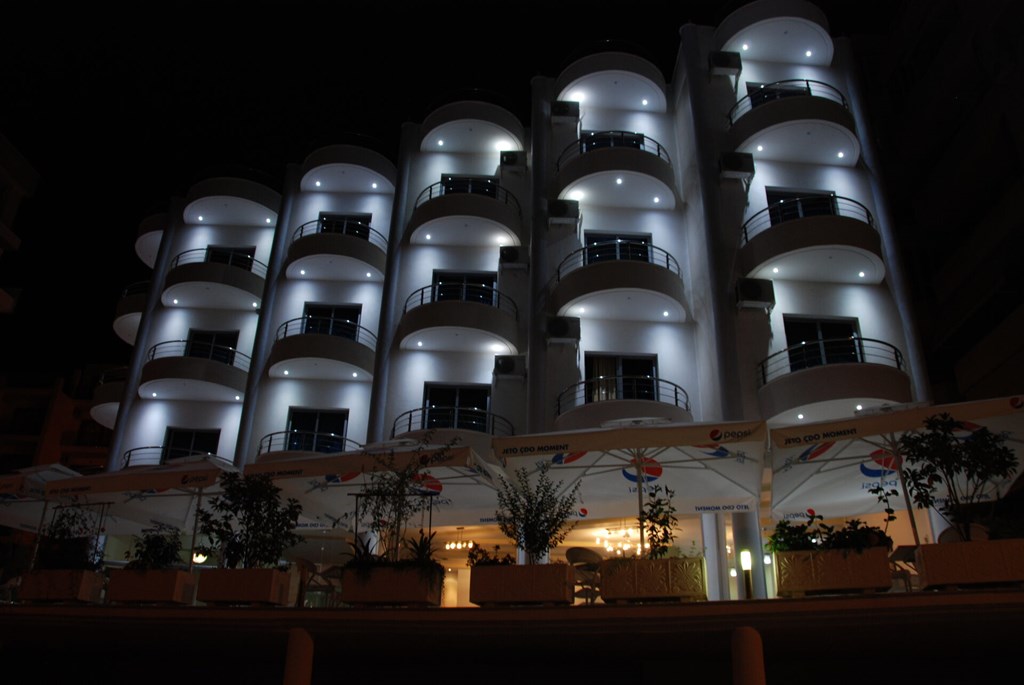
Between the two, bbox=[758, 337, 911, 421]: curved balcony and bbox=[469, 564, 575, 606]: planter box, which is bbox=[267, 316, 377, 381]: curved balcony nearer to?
bbox=[758, 337, 911, 421]: curved balcony

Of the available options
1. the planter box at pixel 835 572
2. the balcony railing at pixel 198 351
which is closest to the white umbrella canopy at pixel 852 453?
the planter box at pixel 835 572

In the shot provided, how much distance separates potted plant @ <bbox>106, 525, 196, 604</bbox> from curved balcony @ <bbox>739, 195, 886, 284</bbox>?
47.4 feet

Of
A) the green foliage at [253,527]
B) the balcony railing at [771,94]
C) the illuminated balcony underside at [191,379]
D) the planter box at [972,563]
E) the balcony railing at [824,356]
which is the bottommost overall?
the planter box at [972,563]

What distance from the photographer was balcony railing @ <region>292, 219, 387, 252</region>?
2527cm

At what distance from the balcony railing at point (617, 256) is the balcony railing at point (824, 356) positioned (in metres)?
3.98

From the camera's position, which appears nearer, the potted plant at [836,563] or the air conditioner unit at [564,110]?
the potted plant at [836,563]

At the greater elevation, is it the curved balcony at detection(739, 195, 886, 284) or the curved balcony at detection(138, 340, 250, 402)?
the curved balcony at detection(739, 195, 886, 284)

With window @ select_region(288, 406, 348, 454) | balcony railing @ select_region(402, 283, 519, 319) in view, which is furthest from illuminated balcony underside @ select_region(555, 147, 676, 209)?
window @ select_region(288, 406, 348, 454)

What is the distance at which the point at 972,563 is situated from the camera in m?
7.91

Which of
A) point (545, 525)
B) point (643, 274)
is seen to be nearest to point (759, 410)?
point (643, 274)

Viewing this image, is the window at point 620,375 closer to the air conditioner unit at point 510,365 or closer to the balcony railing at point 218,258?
the air conditioner unit at point 510,365

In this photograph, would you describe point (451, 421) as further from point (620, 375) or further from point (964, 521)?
point (964, 521)

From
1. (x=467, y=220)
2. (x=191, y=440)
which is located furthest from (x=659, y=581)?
(x=191, y=440)

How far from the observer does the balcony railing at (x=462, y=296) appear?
2212 cm
